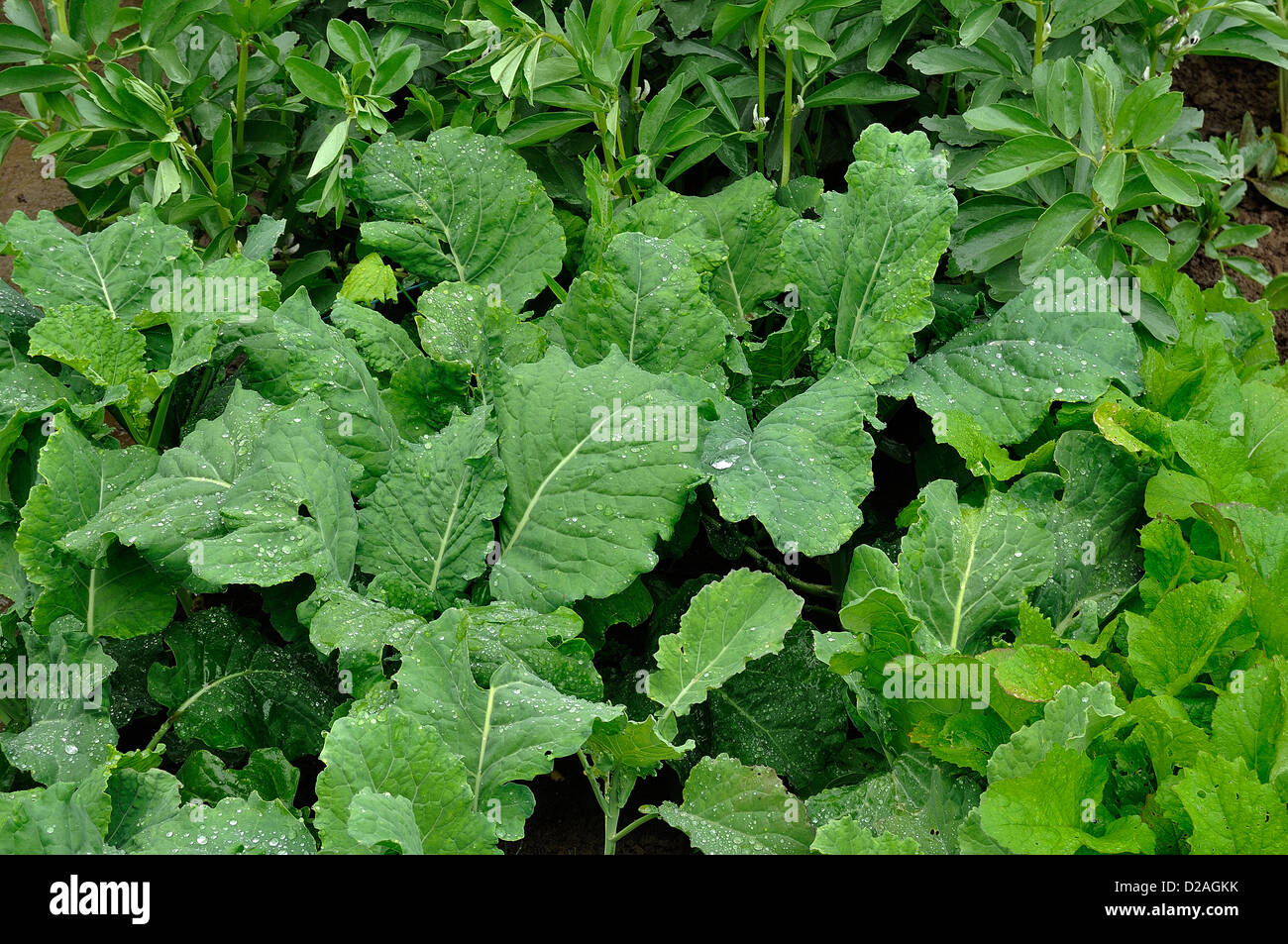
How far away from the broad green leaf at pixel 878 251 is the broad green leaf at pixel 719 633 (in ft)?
1.88

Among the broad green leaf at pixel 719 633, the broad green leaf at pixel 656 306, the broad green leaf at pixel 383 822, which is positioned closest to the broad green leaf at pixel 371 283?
the broad green leaf at pixel 656 306

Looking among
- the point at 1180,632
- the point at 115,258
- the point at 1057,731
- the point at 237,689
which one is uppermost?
the point at 115,258

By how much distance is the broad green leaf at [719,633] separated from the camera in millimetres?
1933

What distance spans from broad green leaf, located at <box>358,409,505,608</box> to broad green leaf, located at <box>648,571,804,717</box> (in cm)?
42

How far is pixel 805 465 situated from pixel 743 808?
610 mm

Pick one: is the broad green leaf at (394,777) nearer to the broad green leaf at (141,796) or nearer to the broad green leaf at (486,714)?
the broad green leaf at (486,714)

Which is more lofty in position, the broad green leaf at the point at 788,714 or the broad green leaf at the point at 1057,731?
the broad green leaf at the point at 1057,731

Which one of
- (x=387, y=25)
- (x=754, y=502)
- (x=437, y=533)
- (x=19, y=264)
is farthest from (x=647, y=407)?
(x=387, y=25)

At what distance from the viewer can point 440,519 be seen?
7.04ft

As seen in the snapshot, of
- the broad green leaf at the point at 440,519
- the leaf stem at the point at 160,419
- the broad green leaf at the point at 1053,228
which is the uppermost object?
the broad green leaf at the point at 1053,228

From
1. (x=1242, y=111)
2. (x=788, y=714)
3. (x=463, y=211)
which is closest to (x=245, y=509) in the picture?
(x=463, y=211)

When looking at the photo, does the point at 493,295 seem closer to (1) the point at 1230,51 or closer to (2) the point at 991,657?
(2) the point at 991,657

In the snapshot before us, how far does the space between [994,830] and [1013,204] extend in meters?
1.53

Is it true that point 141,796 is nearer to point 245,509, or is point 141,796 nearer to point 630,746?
point 245,509
